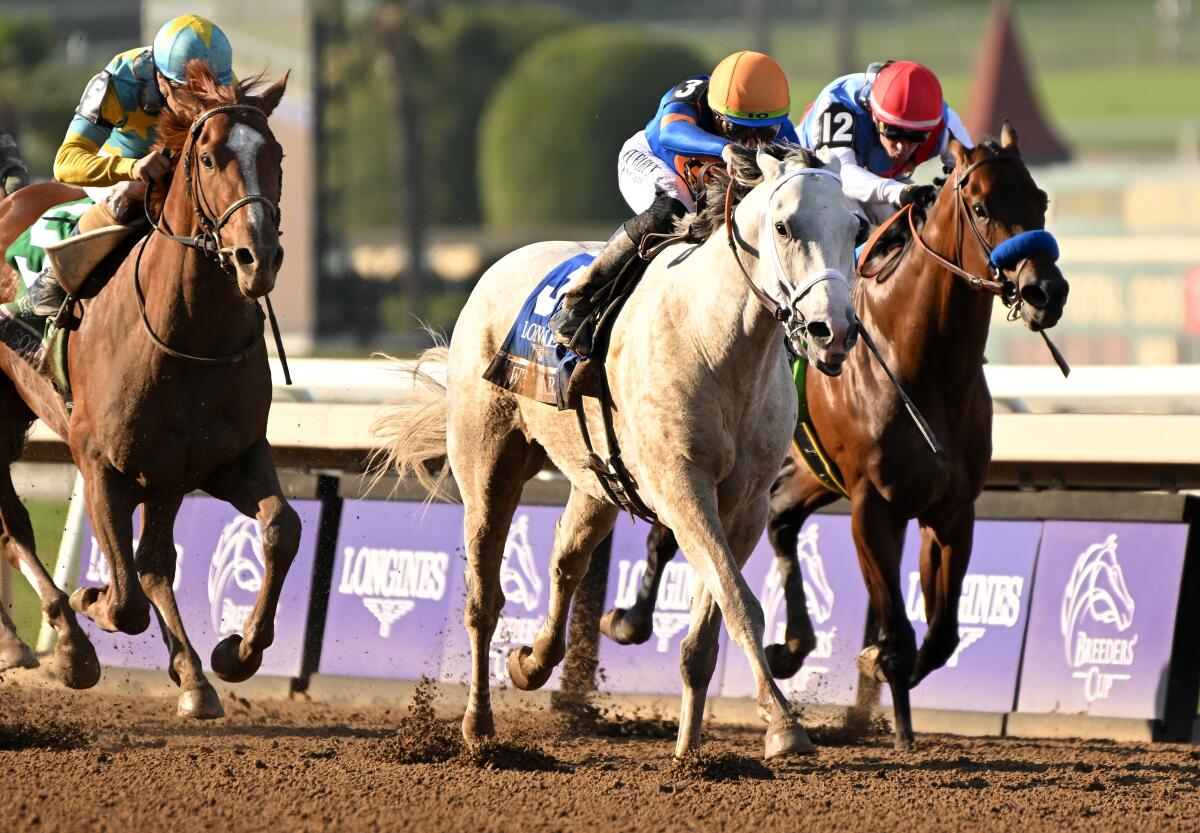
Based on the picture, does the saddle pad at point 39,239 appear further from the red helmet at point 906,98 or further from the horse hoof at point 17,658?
the red helmet at point 906,98

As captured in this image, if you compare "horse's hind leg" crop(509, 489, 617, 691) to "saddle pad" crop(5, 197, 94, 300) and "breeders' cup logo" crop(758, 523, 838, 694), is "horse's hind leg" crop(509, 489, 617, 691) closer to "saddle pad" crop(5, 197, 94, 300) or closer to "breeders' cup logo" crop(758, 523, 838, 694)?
"breeders' cup logo" crop(758, 523, 838, 694)

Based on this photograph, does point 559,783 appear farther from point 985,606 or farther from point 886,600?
point 985,606

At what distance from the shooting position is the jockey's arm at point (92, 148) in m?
6.67

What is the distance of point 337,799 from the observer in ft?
17.1

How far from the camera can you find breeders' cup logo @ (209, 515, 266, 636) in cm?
818

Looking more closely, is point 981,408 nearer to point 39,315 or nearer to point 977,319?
point 977,319

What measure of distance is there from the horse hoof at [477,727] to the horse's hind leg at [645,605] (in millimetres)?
709

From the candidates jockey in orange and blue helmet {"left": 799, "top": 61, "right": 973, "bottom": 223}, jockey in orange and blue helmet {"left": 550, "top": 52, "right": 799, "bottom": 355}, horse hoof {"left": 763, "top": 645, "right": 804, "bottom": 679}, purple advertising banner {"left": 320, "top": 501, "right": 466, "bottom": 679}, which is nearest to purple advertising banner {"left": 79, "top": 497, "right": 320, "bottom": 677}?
purple advertising banner {"left": 320, "top": 501, "right": 466, "bottom": 679}

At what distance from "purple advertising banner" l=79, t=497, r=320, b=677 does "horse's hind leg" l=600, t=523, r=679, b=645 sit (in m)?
1.67

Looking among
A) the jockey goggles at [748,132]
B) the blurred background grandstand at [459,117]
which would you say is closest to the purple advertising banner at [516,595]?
the jockey goggles at [748,132]

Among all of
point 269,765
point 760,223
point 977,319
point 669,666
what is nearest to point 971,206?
point 977,319

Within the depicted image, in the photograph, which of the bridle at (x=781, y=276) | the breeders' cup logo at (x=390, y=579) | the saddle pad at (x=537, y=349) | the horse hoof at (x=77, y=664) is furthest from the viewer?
the breeders' cup logo at (x=390, y=579)

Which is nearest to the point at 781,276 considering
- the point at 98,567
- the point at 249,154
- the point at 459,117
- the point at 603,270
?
the point at 603,270

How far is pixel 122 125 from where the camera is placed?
270 inches
